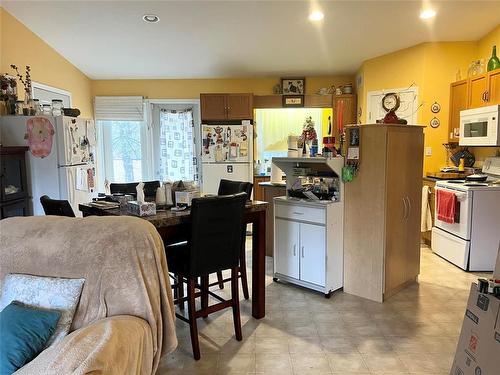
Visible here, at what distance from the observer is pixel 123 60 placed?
539 cm

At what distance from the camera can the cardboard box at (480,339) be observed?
1688 millimetres

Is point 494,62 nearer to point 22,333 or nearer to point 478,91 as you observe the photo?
point 478,91

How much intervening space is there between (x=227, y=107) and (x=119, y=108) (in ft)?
5.99

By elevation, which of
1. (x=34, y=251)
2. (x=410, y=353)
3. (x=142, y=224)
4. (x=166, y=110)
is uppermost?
(x=166, y=110)

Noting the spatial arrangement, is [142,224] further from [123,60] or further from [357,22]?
[123,60]

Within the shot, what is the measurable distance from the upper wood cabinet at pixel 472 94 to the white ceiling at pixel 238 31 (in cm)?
64

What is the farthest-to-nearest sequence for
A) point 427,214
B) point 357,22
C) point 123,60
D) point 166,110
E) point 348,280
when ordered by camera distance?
1. point 166,110
2. point 123,60
3. point 427,214
4. point 357,22
5. point 348,280

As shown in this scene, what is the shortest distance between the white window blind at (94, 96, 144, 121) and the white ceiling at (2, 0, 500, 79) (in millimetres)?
466

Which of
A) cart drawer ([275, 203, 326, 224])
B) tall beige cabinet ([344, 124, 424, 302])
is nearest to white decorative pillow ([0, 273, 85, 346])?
cart drawer ([275, 203, 326, 224])

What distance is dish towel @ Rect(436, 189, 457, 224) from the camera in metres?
3.94

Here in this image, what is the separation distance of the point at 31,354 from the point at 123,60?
15.6ft

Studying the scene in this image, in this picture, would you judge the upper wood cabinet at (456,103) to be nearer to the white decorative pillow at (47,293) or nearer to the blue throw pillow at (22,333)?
the white decorative pillow at (47,293)

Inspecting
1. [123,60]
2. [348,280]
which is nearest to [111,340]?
[348,280]

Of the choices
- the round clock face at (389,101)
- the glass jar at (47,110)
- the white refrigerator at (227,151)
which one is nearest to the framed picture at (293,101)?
the white refrigerator at (227,151)
